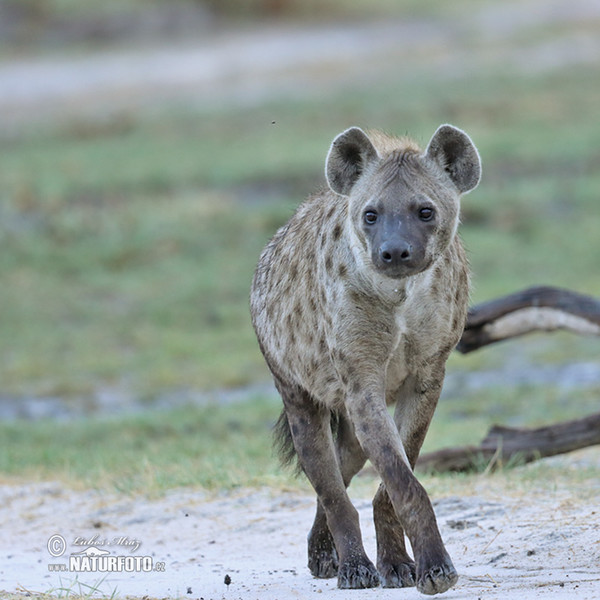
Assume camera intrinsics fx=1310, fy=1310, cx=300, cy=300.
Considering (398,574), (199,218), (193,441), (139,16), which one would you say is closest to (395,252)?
(398,574)

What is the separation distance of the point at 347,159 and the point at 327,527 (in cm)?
126

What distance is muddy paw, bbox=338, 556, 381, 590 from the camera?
406cm

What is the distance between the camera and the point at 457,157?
404cm

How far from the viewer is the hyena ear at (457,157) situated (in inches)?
157

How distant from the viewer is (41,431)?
26.9 ft

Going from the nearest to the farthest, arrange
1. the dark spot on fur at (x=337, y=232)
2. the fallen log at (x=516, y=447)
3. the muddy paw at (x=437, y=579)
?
the muddy paw at (x=437, y=579), the dark spot on fur at (x=337, y=232), the fallen log at (x=516, y=447)

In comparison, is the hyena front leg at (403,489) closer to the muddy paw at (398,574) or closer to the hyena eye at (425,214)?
the muddy paw at (398,574)

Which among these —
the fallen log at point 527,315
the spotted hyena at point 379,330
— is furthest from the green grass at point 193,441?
the spotted hyena at point 379,330

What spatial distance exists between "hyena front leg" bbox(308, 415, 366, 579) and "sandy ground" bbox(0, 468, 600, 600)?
0.21ft

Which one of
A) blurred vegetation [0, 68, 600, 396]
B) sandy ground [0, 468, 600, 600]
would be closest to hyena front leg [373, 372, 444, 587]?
sandy ground [0, 468, 600, 600]

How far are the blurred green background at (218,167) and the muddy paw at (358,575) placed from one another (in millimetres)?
2920

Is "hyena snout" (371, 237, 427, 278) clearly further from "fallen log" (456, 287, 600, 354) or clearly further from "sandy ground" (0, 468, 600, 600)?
"fallen log" (456, 287, 600, 354)

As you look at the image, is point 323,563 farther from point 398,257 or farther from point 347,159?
point 347,159

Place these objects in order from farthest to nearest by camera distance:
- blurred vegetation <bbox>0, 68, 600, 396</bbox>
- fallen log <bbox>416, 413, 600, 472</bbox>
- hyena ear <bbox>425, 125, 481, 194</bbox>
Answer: blurred vegetation <bbox>0, 68, 600, 396</bbox> → fallen log <bbox>416, 413, 600, 472</bbox> → hyena ear <bbox>425, 125, 481, 194</bbox>
